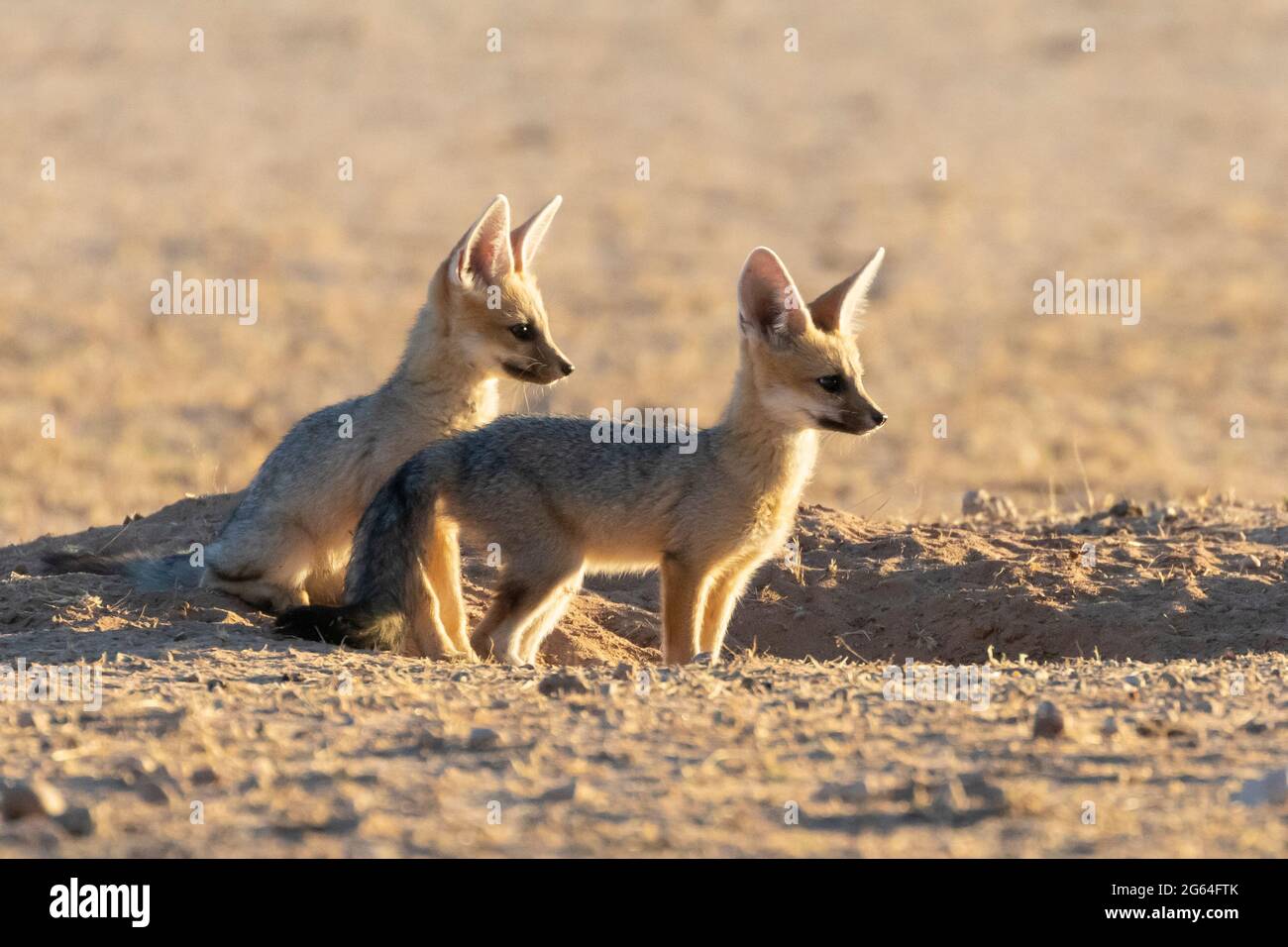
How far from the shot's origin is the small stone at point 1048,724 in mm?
5172

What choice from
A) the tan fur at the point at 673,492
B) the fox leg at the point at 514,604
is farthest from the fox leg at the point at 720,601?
the fox leg at the point at 514,604

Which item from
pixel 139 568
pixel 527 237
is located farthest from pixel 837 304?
pixel 139 568

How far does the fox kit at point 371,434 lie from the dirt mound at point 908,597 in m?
0.18

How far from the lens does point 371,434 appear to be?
7938 millimetres

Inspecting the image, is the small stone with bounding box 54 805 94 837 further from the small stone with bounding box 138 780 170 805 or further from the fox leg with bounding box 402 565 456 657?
the fox leg with bounding box 402 565 456 657

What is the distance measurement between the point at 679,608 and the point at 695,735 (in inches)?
80.8

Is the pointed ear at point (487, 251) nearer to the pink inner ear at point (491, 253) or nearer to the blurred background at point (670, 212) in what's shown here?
the pink inner ear at point (491, 253)

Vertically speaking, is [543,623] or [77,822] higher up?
[543,623]

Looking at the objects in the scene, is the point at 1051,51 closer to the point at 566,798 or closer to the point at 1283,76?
the point at 1283,76

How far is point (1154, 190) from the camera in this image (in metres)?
26.8

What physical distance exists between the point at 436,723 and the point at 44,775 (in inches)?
46.2

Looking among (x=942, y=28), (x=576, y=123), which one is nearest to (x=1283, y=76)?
(x=942, y=28)

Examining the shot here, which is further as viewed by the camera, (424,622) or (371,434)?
(371,434)

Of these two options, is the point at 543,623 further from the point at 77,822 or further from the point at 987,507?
the point at 987,507
